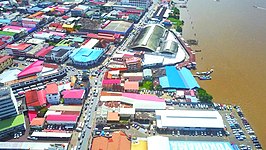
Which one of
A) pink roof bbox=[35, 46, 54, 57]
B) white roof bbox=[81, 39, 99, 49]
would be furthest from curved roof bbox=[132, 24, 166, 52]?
pink roof bbox=[35, 46, 54, 57]

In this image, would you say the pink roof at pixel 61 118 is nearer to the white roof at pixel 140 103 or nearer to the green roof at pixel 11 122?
the green roof at pixel 11 122

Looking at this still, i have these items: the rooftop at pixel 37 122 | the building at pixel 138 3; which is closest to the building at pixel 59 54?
the rooftop at pixel 37 122

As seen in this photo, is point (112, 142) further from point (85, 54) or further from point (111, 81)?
point (85, 54)

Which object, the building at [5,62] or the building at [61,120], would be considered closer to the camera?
the building at [61,120]

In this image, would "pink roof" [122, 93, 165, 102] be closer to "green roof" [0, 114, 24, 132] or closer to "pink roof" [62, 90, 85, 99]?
"pink roof" [62, 90, 85, 99]

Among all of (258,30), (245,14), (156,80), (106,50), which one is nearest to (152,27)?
(106,50)

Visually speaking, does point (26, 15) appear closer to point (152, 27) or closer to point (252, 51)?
point (152, 27)

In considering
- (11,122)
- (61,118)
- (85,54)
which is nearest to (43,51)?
(85,54)
